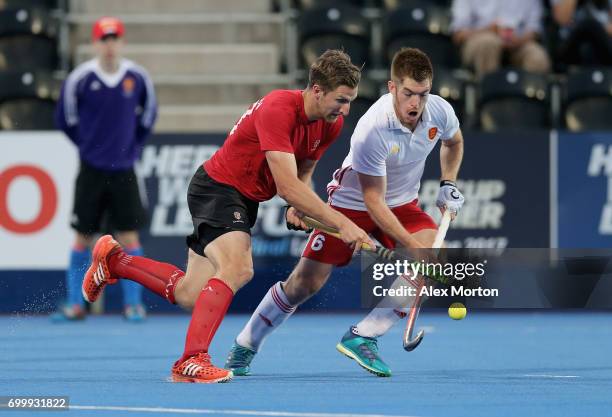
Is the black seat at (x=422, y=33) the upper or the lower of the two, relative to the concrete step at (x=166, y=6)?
lower

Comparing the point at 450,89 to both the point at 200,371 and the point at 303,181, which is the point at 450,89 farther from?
the point at 200,371

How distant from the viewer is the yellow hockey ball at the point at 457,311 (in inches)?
286

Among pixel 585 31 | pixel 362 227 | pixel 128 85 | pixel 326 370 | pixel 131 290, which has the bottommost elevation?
pixel 131 290

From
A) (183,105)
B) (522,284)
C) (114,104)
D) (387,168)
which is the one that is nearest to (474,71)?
(183,105)

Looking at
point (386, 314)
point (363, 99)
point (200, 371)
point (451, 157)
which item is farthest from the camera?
point (363, 99)

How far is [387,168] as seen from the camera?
755 cm

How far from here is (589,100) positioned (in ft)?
41.6

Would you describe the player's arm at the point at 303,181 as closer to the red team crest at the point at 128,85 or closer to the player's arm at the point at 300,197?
the player's arm at the point at 300,197

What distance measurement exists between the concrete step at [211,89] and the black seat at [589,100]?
8.87 feet

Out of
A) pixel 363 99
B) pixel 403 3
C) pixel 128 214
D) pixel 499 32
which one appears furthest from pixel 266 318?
pixel 403 3

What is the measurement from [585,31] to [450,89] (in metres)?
1.52

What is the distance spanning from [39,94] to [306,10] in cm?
264

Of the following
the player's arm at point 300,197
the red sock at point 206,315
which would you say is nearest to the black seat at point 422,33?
the player's arm at point 300,197

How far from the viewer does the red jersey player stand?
22.5 ft
